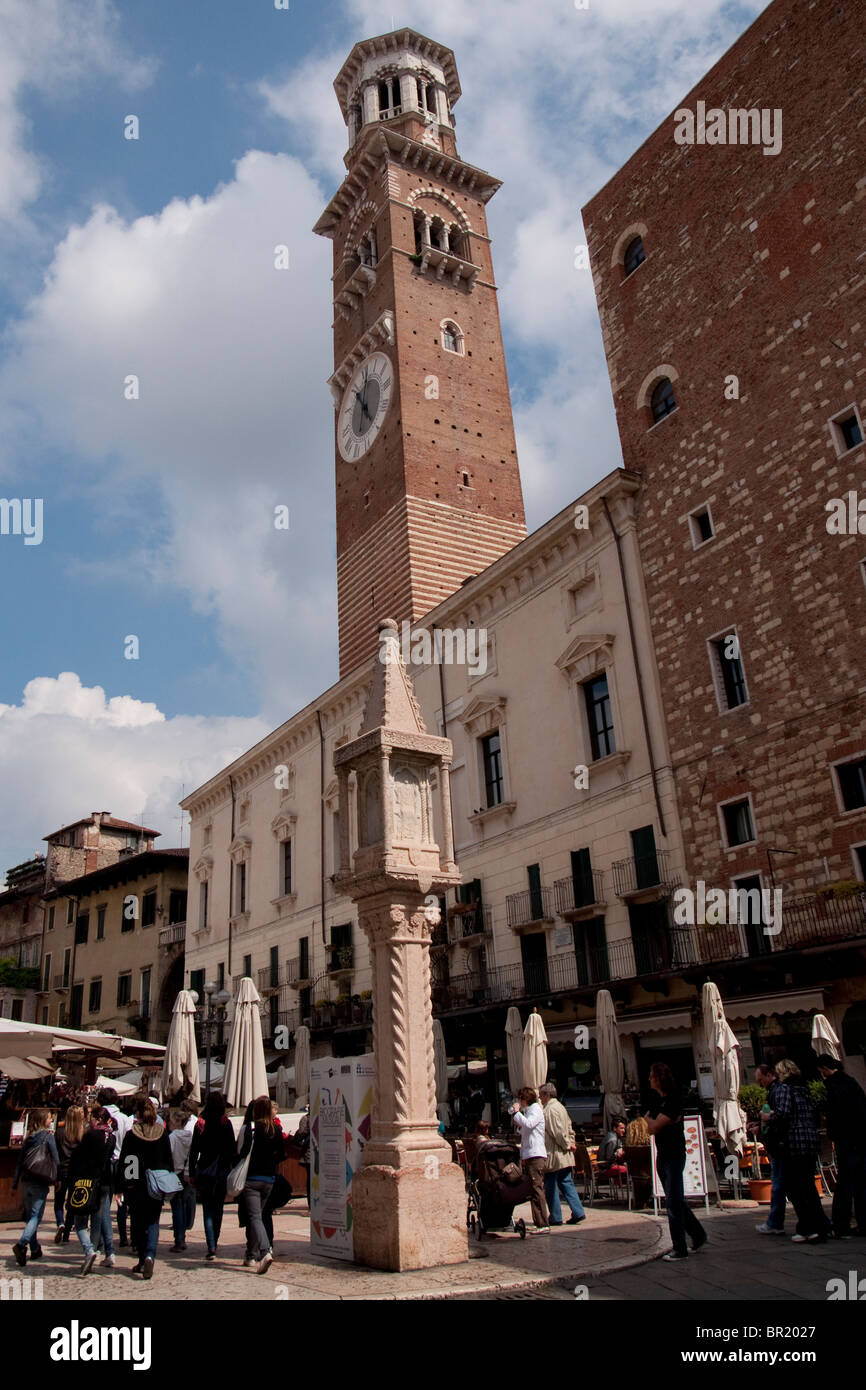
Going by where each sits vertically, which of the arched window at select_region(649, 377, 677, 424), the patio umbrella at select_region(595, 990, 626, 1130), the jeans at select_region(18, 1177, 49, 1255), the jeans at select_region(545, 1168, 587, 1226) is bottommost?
the jeans at select_region(545, 1168, 587, 1226)

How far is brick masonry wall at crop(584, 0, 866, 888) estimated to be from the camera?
18.8 m

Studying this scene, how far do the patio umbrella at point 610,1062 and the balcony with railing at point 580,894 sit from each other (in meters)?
3.62

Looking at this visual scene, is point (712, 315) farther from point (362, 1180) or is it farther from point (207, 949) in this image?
point (207, 949)

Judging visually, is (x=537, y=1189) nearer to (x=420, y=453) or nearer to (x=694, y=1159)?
(x=694, y=1159)

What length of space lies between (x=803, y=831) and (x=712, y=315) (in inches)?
482

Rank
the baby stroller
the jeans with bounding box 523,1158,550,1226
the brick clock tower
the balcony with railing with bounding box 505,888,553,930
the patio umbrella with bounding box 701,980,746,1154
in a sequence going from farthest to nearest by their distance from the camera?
the brick clock tower → the balcony with railing with bounding box 505,888,553,930 → the patio umbrella with bounding box 701,980,746,1154 → the jeans with bounding box 523,1158,550,1226 → the baby stroller

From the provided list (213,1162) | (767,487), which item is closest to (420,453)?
(767,487)

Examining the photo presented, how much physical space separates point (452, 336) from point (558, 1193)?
3419 centimetres

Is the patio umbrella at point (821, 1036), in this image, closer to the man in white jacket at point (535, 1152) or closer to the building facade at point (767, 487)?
the building facade at point (767, 487)

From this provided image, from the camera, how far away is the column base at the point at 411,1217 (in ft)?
27.2

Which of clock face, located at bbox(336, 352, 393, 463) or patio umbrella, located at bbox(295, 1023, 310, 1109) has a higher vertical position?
clock face, located at bbox(336, 352, 393, 463)

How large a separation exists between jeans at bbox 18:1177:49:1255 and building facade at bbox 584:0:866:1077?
476 inches

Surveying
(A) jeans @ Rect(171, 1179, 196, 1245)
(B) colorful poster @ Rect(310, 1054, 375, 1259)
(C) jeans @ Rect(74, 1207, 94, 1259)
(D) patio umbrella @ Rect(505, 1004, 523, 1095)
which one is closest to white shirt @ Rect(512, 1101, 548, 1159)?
(B) colorful poster @ Rect(310, 1054, 375, 1259)

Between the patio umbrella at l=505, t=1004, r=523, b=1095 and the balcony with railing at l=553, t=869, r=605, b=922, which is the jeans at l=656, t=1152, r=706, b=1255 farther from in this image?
the balcony with railing at l=553, t=869, r=605, b=922
